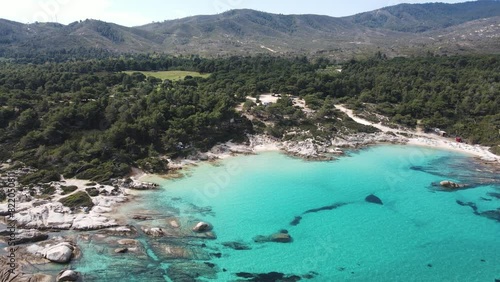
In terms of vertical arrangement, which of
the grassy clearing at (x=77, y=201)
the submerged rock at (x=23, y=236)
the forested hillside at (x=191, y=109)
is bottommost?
the submerged rock at (x=23, y=236)

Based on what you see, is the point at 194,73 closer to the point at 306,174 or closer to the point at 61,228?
the point at 306,174

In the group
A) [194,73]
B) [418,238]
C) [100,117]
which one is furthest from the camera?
[194,73]

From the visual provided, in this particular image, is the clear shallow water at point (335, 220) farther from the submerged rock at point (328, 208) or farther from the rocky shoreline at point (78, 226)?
the rocky shoreline at point (78, 226)

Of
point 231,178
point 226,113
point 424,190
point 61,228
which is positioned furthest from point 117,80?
point 424,190

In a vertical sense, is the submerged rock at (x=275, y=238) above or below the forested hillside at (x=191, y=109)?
below

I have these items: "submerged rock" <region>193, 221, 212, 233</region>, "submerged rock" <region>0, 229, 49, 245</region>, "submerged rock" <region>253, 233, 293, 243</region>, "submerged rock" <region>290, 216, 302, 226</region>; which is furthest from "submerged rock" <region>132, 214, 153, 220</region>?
"submerged rock" <region>290, 216, 302, 226</region>

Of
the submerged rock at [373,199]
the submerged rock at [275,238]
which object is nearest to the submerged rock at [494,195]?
the submerged rock at [373,199]
